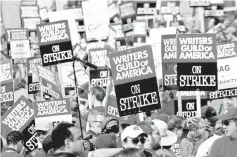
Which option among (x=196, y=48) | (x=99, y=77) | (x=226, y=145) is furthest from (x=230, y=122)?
(x=99, y=77)

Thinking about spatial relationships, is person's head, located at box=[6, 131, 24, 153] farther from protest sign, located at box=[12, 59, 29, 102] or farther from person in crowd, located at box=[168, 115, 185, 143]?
protest sign, located at box=[12, 59, 29, 102]

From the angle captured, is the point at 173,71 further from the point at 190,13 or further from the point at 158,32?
the point at 190,13

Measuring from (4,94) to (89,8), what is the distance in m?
4.34

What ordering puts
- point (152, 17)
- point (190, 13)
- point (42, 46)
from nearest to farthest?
point (42, 46) → point (152, 17) → point (190, 13)

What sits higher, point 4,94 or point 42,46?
point 42,46

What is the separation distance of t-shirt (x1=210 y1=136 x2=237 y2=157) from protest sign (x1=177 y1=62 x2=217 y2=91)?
344cm

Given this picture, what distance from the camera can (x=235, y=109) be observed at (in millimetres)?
8570

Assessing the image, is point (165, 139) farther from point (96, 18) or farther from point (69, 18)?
point (69, 18)

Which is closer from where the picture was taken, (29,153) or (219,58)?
(29,153)

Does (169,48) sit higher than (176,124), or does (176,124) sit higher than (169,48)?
(169,48)

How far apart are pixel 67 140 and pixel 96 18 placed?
12.3 m

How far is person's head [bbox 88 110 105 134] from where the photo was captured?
11574mm

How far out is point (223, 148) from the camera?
7984mm

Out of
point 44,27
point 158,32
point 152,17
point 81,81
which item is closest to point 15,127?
point 44,27
